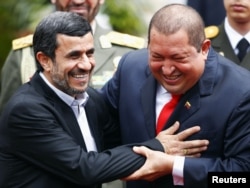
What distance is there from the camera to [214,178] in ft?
16.4

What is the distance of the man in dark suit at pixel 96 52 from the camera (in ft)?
21.3

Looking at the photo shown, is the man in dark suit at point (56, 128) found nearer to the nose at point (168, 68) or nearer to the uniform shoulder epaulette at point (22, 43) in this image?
the nose at point (168, 68)

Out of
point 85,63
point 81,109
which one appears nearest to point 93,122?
point 81,109

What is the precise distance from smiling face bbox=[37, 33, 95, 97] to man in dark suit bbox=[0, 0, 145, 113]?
1.39 m

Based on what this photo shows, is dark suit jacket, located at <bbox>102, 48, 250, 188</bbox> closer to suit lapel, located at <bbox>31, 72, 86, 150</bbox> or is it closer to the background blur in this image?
suit lapel, located at <bbox>31, 72, 86, 150</bbox>

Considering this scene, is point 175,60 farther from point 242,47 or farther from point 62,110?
point 242,47

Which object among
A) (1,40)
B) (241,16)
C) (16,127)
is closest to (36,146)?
(16,127)

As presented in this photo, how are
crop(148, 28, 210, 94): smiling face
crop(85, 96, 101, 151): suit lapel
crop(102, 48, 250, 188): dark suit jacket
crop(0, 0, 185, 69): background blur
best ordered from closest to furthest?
crop(148, 28, 210, 94): smiling face, crop(102, 48, 250, 188): dark suit jacket, crop(85, 96, 101, 151): suit lapel, crop(0, 0, 185, 69): background blur

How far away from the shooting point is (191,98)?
508 centimetres

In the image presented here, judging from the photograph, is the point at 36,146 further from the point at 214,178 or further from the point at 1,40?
the point at 1,40

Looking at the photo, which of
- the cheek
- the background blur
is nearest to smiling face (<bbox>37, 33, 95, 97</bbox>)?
the cheek

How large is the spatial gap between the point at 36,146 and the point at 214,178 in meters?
0.91

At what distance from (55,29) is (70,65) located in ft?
0.65

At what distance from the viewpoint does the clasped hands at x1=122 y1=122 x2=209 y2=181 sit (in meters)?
5.00
